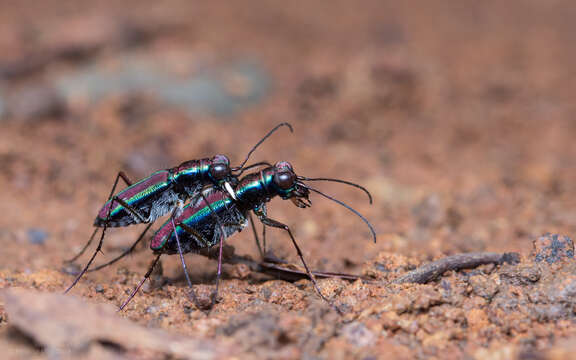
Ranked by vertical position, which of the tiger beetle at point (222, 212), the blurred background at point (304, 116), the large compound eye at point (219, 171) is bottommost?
the tiger beetle at point (222, 212)

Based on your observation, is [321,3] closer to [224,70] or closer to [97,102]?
[224,70]

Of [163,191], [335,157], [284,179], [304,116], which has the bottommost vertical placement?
[284,179]

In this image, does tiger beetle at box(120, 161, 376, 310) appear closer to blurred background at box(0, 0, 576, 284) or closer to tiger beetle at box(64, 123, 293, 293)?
tiger beetle at box(64, 123, 293, 293)

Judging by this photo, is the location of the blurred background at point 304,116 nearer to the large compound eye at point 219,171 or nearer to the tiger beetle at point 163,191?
the tiger beetle at point 163,191

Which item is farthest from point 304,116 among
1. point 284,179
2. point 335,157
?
point 284,179

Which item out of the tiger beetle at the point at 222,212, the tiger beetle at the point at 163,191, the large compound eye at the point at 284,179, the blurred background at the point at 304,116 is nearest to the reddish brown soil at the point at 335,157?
the blurred background at the point at 304,116

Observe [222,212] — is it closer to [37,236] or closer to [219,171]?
[219,171]
